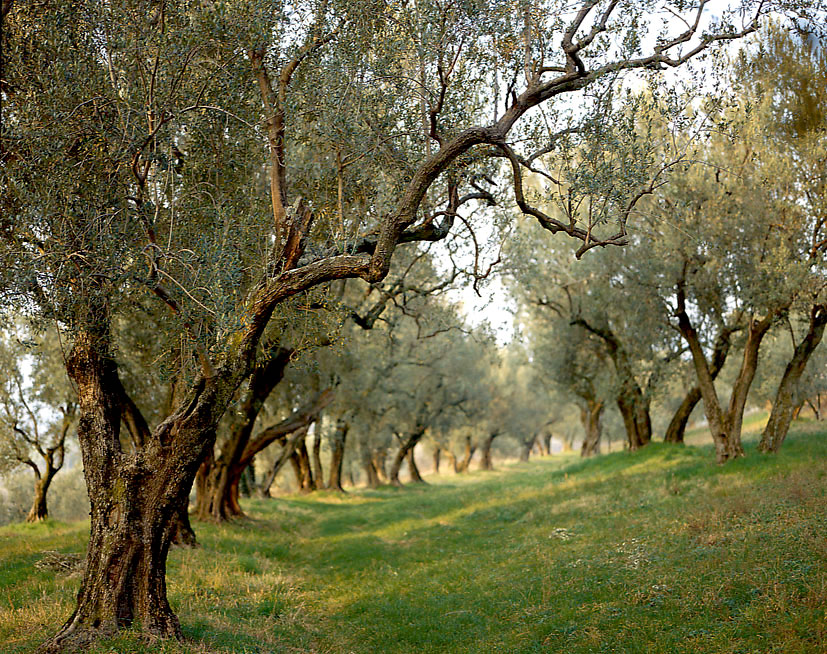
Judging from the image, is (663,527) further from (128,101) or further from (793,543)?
(128,101)

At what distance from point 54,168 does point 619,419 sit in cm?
5909

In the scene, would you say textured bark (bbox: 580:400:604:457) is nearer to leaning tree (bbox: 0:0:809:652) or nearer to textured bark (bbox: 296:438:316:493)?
textured bark (bbox: 296:438:316:493)

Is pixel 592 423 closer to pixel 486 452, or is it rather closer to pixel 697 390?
pixel 697 390

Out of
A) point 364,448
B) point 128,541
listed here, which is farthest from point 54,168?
point 364,448

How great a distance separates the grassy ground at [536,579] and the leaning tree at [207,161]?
264 cm

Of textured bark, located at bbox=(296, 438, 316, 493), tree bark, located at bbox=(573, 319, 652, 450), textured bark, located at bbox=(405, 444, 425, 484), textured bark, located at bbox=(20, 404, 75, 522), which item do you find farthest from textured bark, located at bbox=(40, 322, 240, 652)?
textured bark, located at bbox=(405, 444, 425, 484)

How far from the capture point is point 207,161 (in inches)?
489

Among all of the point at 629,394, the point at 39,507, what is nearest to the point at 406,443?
the point at 629,394

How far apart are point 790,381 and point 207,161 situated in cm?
1651

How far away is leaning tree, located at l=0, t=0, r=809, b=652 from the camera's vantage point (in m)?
8.67

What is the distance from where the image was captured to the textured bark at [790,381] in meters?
18.1

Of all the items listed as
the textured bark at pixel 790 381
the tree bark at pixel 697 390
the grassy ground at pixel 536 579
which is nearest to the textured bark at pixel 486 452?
the tree bark at pixel 697 390

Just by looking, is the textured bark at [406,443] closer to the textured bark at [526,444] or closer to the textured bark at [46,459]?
the textured bark at [526,444]

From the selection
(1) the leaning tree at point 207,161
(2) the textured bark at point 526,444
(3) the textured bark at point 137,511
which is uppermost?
(1) the leaning tree at point 207,161
